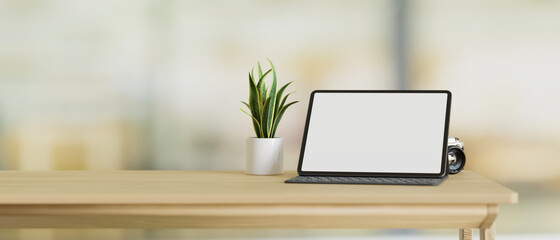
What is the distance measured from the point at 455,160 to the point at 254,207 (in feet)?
2.40

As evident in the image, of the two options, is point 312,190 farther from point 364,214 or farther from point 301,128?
point 301,128

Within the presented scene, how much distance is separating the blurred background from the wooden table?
784 millimetres

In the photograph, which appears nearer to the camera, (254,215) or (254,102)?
(254,215)

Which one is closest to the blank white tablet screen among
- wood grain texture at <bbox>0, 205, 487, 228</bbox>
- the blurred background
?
wood grain texture at <bbox>0, 205, 487, 228</bbox>

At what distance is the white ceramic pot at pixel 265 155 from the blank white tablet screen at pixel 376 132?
0.10 m

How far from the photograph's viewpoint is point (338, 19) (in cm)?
235

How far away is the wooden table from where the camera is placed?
1.49 metres

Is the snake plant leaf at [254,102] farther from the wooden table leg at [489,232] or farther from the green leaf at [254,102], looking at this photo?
the wooden table leg at [489,232]

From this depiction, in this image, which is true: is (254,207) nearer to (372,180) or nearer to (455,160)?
(372,180)

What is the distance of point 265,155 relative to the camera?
1925 millimetres

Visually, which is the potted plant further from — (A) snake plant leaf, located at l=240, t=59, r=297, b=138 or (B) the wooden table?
(B) the wooden table

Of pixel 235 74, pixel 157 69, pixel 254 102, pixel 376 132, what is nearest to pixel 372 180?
pixel 376 132

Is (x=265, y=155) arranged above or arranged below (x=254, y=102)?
below

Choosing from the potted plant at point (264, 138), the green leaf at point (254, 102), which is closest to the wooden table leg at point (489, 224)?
the potted plant at point (264, 138)
